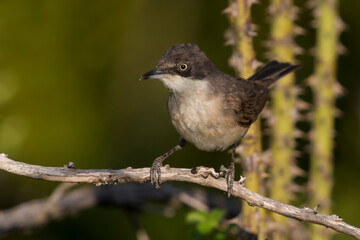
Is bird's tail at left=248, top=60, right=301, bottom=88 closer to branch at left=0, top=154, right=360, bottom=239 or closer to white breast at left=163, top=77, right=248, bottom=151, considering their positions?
white breast at left=163, top=77, right=248, bottom=151

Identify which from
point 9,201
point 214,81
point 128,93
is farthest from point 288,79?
point 9,201

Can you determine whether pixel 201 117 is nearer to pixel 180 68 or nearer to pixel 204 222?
pixel 180 68

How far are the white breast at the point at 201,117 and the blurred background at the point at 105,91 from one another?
2.48 ft

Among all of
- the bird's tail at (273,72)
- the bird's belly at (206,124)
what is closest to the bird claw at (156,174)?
the bird's belly at (206,124)

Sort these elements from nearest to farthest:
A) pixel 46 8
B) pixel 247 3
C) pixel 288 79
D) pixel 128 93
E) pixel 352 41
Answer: pixel 247 3 < pixel 288 79 < pixel 46 8 < pixel 128 93 < pixel 352 41

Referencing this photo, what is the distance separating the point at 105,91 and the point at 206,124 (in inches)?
49.0

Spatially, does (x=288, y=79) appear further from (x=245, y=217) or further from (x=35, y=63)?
(x=35, y=63)

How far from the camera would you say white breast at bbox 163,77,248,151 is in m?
3.84

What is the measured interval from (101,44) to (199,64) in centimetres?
110

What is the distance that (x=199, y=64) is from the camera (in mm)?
3988

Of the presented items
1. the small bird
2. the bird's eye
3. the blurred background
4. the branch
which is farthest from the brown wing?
the branch

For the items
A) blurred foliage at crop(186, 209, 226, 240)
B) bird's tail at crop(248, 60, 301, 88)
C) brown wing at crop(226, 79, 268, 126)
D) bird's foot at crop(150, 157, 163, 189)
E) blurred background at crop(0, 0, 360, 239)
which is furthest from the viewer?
blurred background at crop(0, 0, 360, 239)

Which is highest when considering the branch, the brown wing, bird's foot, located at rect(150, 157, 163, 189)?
the brown wing

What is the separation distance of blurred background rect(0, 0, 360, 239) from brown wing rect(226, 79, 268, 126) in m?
0.31
